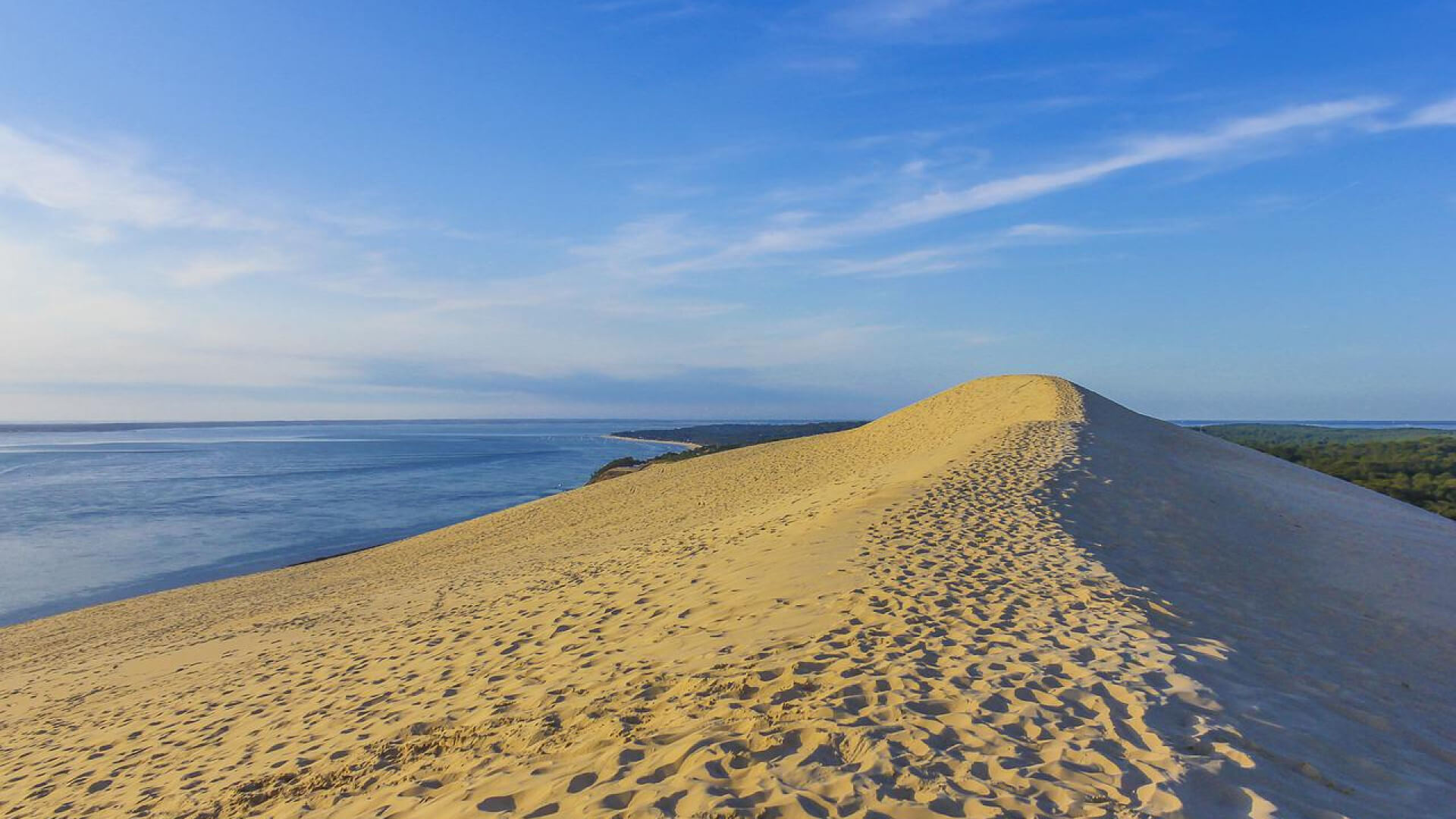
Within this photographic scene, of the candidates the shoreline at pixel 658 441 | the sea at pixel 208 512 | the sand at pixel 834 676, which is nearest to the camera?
the sand at pixel 834 676

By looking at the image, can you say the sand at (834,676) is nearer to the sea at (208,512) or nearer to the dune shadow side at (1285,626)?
the dune shadow side at (1285,626)

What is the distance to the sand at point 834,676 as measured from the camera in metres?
4.20

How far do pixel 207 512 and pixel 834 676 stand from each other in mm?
42532

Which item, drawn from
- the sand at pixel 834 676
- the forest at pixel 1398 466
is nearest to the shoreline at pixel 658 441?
the forest at pixel 1398 466

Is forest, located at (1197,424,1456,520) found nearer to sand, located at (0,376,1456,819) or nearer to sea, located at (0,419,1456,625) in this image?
sand, located at (0,376,1456,819)

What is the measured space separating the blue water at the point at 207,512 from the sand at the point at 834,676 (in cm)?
850

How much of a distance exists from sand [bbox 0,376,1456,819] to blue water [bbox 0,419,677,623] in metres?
8.50

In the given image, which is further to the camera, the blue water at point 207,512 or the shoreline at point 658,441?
the shoreline at point 658,441

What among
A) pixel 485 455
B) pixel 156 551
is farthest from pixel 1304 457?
pixel 485 455

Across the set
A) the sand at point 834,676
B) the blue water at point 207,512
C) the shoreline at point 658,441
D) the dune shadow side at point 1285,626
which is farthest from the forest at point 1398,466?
the shoreline at point 658,441

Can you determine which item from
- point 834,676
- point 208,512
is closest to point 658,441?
point 208,512

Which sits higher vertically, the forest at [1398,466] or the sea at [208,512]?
the forest at [1398,466]

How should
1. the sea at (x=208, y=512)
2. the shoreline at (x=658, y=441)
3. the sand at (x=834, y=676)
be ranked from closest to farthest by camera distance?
the sand at (x=834, y=676)
the sea at (x=208, y=512)
the shoreline at (x=658, y=441)

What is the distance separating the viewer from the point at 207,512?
38.2 metres
